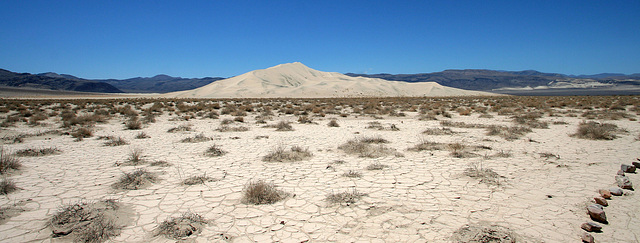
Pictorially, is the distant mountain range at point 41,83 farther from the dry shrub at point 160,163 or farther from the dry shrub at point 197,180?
the dry shrub at point 197,180

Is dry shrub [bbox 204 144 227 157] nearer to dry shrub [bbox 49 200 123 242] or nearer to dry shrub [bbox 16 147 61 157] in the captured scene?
dry shrub [bbox 49 200 123 242]

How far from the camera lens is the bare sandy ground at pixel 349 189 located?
352 centimetres

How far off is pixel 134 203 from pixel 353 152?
509cm

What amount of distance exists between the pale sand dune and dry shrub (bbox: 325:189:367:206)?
54.0 metres

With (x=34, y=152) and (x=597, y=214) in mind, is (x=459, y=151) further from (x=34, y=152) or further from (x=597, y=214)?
(x=34, y=152)

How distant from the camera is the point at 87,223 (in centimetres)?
354

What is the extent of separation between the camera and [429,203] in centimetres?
437

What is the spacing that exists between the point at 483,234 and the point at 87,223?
182 inches

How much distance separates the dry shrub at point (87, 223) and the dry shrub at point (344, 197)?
2772 mm

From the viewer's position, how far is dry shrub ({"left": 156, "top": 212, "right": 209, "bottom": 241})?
342 centimetres

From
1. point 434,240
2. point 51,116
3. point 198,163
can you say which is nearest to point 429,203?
point 434,240

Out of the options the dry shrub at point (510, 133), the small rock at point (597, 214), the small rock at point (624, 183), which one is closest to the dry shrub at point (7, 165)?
the small rock at point (597, 214)

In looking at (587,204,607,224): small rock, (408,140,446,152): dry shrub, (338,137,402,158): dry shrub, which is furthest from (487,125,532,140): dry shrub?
(587,204,607,224): small rock

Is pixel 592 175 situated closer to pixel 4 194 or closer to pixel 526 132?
pixel 526 132
